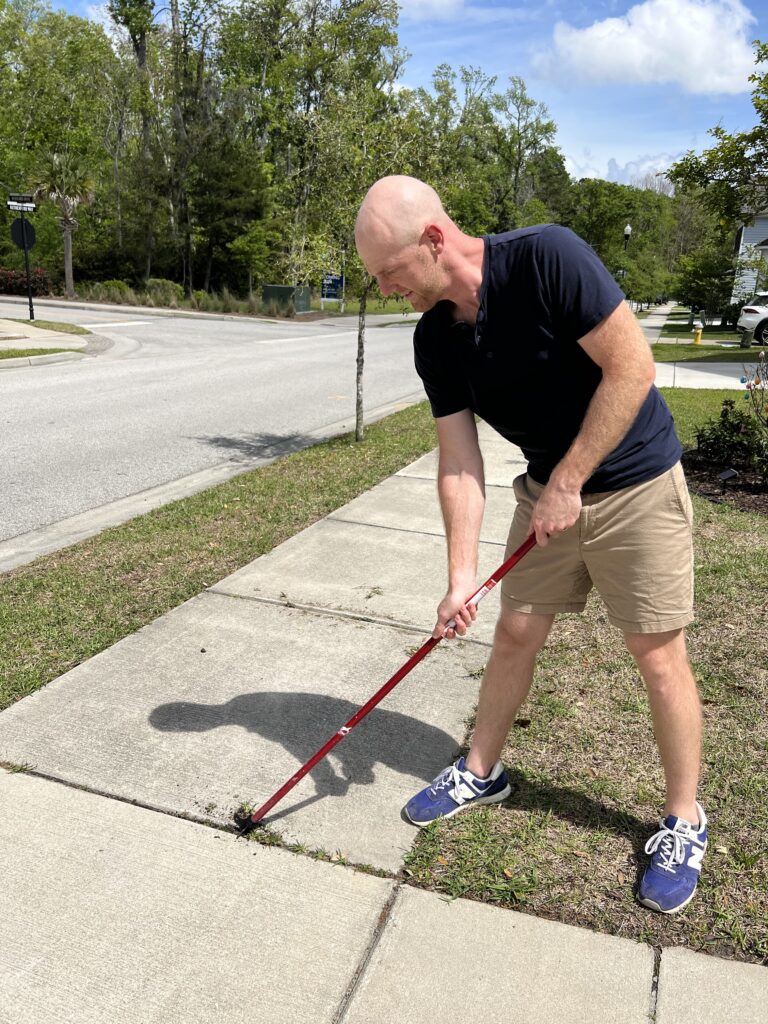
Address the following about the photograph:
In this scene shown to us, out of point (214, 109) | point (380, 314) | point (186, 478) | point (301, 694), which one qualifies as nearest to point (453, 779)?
point (301, 694)

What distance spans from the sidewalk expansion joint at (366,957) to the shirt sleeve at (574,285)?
4.94 feet

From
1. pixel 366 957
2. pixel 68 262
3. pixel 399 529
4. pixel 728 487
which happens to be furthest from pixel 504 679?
pixel 68 262

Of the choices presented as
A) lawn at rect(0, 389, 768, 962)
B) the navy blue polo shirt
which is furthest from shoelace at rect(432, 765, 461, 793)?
the navy blue polo shirt

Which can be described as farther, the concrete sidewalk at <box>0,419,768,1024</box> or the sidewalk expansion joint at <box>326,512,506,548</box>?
the sidewalk expansion joint at <box>326,512,506,548</box>

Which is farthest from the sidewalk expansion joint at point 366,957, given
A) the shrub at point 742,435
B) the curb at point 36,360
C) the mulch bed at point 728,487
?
the curb at point 36,360

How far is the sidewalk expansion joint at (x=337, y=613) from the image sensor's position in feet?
12.3

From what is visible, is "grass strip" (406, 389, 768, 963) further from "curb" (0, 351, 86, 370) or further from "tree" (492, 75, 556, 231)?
"tree" (492, 75, 556, 231)

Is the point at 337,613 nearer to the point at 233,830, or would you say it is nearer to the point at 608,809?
the point at 233,830

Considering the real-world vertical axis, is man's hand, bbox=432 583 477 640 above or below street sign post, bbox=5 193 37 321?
below

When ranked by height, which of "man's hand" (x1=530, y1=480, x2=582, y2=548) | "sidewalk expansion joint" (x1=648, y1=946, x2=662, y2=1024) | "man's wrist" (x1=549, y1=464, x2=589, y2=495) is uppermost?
"man's wrist" (x1=549, y1=464, x2=589, y2=495)

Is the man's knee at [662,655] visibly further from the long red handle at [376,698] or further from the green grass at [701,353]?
the green grass at [701,353]

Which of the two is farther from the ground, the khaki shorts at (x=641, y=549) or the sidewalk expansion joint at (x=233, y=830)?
the khaki shorts at (x=641, y=549)

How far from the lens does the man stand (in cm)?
200

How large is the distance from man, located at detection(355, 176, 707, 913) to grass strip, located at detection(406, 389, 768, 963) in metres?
0.10
